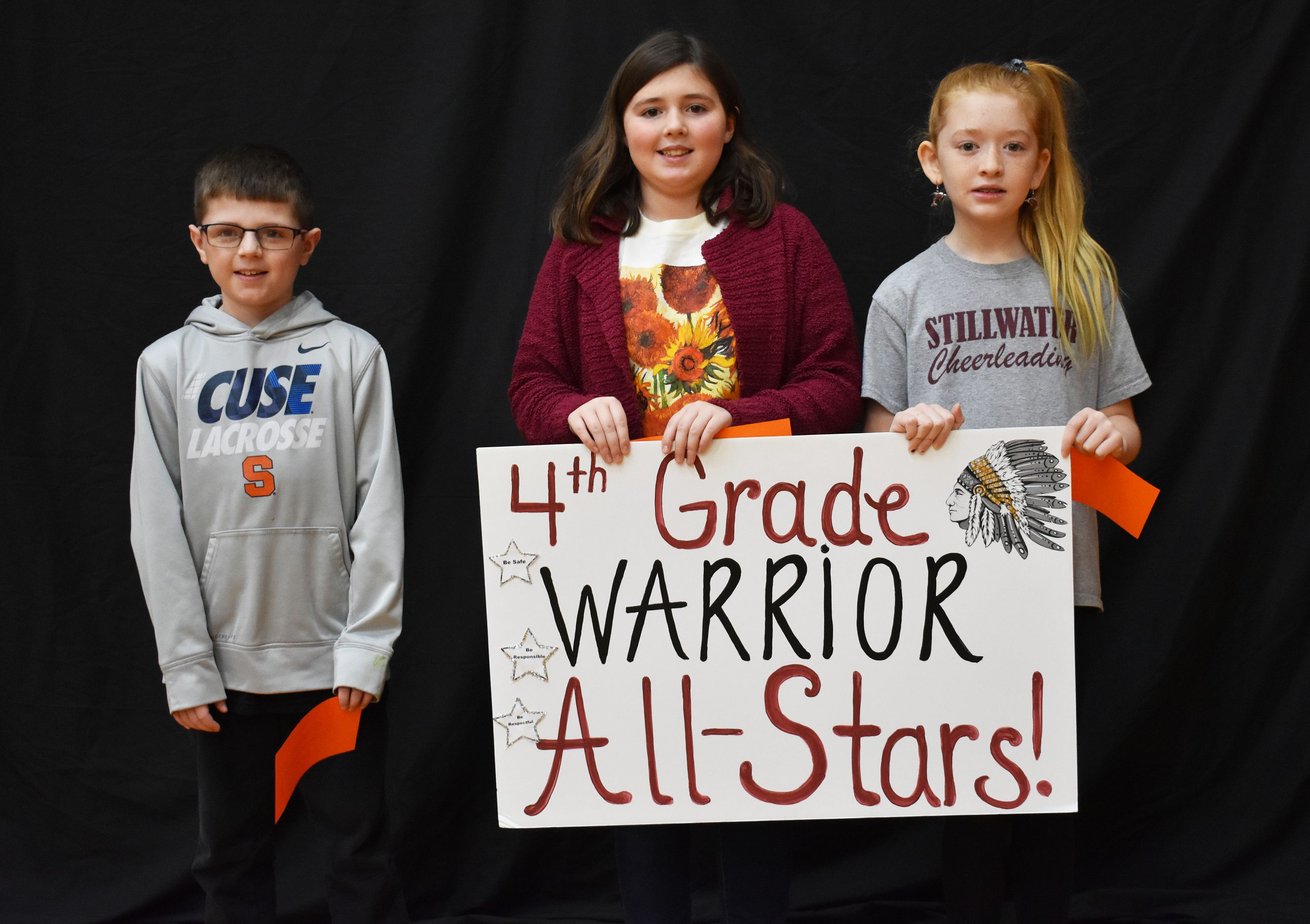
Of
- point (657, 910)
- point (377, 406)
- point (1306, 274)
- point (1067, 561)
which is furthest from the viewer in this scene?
point (1306, 274)

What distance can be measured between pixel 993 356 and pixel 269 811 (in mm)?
1306

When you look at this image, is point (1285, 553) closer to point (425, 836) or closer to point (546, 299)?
point (546, 299)

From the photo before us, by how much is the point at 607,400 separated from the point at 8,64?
1.55 m

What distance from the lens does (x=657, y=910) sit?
5.39 feet

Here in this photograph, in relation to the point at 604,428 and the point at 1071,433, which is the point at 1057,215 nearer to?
the point at 1071,433

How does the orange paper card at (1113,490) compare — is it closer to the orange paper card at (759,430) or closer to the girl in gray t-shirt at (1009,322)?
the girl in gray t-shirt at (1009,322)

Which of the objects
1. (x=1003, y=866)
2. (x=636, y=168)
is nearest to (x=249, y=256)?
(x=636, y=168)

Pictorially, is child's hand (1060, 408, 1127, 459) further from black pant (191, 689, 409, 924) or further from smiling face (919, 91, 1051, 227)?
black pant (191, 689, 409, 924)

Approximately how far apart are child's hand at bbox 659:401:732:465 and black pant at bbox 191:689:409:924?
677mm

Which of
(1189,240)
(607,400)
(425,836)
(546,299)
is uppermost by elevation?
(1189,240)

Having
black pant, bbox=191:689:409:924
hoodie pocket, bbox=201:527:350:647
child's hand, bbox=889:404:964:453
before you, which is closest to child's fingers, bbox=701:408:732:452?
child's hand, bbox=889:404:964:453

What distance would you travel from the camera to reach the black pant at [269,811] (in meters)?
1.74

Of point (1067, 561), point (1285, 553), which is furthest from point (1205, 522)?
point (1067, 561)

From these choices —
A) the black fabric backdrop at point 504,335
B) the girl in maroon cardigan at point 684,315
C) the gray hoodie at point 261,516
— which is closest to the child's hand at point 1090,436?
the girl in maroon cardigan at point 684,315
